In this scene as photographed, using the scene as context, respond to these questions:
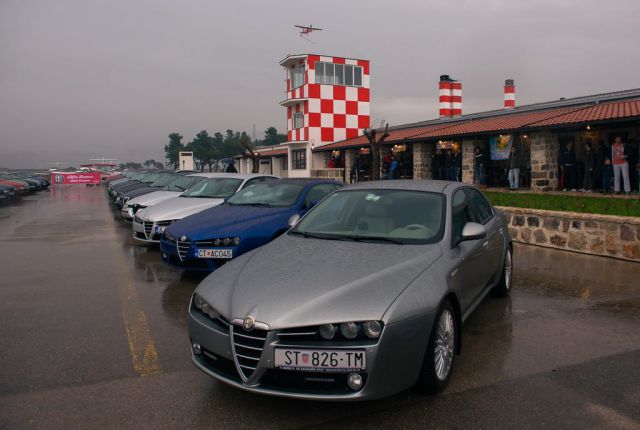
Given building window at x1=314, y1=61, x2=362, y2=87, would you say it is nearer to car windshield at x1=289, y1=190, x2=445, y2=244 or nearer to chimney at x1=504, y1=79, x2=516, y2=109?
chimney at x1=504, y1=79, x2=516, y2=109

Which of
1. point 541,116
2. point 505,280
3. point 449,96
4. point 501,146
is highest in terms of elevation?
point 449,96

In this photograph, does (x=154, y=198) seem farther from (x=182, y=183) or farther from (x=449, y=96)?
(x=449, y=96)

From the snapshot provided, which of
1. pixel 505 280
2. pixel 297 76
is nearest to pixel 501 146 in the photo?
pixel 505 280

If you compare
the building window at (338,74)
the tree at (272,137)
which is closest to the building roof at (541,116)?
the building window at (338,74)

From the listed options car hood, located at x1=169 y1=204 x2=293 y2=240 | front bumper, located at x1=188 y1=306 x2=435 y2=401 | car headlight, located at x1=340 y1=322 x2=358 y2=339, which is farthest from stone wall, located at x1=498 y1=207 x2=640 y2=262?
car headlight, located at x1=340 y1=322 x2=358 y2=339

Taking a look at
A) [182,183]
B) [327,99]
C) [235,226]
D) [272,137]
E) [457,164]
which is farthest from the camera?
[272,137]

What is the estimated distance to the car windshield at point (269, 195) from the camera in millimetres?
7395

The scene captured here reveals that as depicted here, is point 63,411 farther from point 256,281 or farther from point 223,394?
point 256,281

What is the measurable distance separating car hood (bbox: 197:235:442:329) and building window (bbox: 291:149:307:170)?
2765cm

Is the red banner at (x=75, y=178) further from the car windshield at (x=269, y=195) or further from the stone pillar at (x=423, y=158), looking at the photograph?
the car windshield at (x=269, y=195)

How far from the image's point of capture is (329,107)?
30.8 m

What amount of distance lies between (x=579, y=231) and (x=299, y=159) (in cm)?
2450

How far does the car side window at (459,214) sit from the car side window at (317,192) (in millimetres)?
2913

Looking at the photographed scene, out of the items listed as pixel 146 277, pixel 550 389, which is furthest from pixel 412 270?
pixel 146 277
